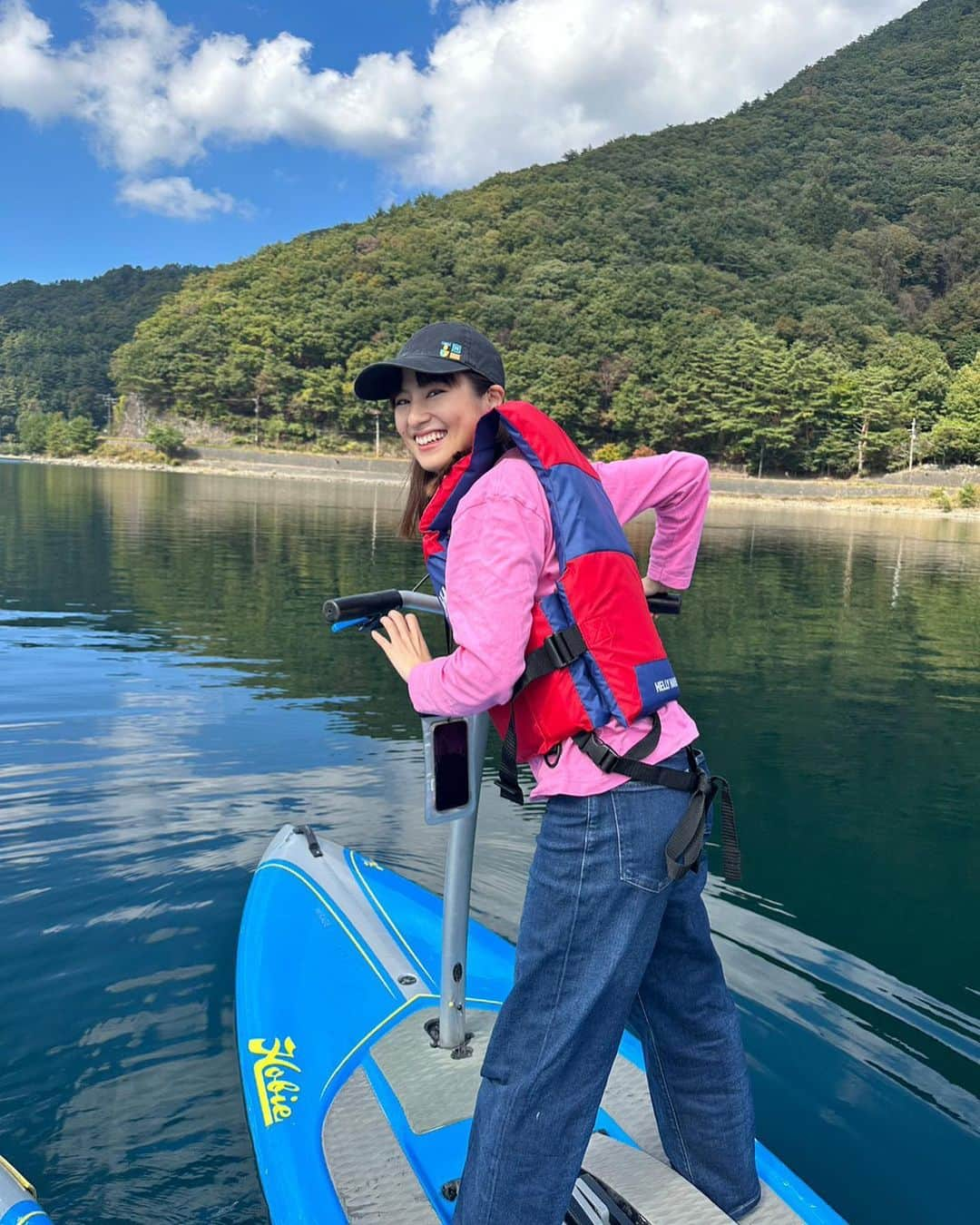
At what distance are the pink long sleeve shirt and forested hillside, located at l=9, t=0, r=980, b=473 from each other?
7853cm

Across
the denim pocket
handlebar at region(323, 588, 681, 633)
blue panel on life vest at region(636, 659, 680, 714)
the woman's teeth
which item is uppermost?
the woman's teeth

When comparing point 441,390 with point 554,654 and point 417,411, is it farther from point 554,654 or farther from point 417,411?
point 554,654

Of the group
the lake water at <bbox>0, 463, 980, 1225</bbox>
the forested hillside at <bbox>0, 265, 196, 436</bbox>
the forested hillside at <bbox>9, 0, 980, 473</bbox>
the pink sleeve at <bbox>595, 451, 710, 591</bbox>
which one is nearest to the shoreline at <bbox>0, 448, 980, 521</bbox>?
the forested hillside at <bbox>9, 0, 980, 473</bbox>

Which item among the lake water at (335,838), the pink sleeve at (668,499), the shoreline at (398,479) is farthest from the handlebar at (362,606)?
the shoreline at (398,479)

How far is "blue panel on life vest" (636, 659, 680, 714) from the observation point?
2.05 m

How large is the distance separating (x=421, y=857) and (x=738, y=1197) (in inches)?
128

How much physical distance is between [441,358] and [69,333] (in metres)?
184

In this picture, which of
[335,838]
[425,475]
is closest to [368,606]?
[425,475]

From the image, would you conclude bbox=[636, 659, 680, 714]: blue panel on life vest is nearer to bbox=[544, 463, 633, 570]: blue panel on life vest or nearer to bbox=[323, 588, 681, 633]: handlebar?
bbox=[544, 463, 633, 570]: blue panel on life vest

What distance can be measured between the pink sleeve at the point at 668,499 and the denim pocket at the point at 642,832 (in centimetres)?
86

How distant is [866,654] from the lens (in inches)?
499

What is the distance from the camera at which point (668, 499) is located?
2785mm

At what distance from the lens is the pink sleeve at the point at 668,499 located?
2623 millimetres

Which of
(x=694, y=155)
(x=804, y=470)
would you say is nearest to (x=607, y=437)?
(x=804, y=470)
